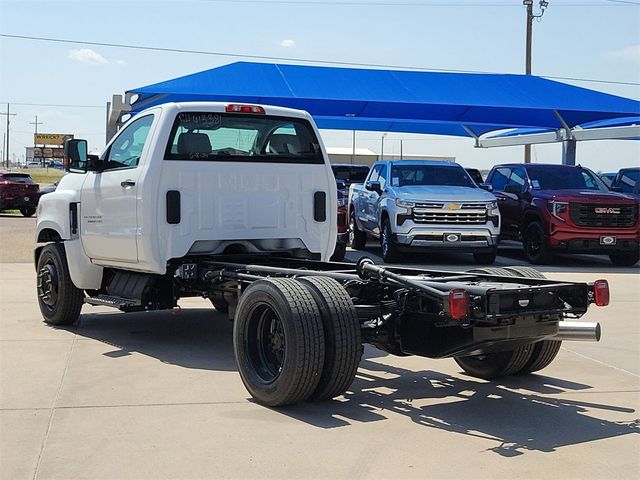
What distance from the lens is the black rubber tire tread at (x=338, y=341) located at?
18.2ft

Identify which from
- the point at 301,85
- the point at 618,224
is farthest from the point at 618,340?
the point at 301,85

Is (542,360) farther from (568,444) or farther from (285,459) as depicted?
(285,459)

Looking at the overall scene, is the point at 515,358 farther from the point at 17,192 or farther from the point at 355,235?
the point at 17,192

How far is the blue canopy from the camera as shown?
63.5 feet

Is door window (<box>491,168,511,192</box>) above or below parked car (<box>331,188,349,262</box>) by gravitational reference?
above

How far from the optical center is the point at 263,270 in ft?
22.8

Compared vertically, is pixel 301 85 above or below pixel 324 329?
above

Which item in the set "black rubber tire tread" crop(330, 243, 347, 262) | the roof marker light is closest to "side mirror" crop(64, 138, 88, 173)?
the roof marker light

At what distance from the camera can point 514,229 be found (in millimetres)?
17391

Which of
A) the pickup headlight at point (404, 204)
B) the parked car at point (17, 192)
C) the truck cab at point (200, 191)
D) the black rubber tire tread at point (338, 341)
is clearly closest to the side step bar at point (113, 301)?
the truck cab at point (200, 191)

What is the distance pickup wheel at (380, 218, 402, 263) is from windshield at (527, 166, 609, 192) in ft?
10.4

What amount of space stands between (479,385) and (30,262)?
11.1 m

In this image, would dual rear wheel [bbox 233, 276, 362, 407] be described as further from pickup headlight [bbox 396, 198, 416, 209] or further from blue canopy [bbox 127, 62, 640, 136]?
blue canopy [bbox 127, 62, 640, 136]

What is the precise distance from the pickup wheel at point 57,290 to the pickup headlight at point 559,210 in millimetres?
9725
